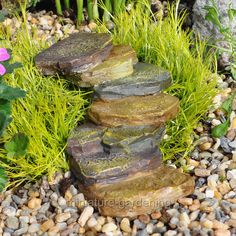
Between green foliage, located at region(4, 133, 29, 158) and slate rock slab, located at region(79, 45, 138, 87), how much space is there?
1.43 feet

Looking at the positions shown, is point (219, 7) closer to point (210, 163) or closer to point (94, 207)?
point (210, 163)

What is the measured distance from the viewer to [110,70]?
9.91 ft

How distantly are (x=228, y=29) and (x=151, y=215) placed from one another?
1142mm

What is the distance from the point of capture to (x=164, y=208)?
274 cm

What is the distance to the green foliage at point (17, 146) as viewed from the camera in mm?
2781

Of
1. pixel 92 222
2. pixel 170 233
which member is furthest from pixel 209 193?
pixel 92 222

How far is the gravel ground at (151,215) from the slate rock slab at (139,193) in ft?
0.12

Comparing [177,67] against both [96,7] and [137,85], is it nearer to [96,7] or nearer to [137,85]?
[137,85]

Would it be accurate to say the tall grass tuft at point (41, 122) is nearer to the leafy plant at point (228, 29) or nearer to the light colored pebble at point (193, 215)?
the light colored pebble at point (193, 215)

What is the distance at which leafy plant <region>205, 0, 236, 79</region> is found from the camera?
128 inches

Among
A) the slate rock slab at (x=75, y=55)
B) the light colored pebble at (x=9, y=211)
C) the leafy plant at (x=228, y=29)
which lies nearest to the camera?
the light colored pebble at (x=9, y=211)

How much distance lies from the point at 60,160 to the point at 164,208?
0.56 meters

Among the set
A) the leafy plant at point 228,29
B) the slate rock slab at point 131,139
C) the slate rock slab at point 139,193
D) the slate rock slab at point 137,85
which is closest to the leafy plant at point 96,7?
the leafy plant at point 228,29

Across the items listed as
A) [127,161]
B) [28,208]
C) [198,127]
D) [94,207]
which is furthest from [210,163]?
[28,208]
